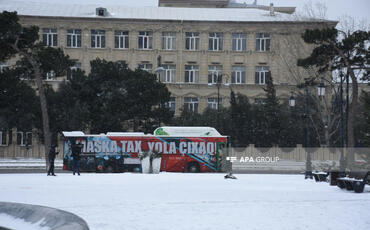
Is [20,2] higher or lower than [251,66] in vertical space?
higher

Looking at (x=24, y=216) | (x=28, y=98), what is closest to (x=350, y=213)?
(x=24, y=216)

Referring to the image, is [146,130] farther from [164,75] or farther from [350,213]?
[350,213]

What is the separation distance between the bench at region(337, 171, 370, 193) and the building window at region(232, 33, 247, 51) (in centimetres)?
4479

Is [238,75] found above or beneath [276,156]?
above

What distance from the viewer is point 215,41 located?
6438cm

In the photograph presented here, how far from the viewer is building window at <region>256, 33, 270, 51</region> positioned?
211 ft

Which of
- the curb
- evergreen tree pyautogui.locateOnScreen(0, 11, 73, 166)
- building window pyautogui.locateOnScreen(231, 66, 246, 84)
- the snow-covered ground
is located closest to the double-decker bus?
evergreen tree pyautogui.locateOnScreen(0, 11, 73, 166)

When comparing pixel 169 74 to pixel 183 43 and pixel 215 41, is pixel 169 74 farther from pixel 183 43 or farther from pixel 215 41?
pixel 215 41

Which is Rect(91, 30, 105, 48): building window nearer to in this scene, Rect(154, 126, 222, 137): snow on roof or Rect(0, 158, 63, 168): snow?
Rect(0, 158, 63, 168): snow

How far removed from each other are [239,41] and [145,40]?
1058 cm

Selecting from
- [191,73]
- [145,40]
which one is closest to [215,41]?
[191,73]

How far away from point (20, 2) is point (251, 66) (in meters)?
27.2

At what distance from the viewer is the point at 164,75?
2506 inches

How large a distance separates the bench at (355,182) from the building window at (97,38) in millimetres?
46294
